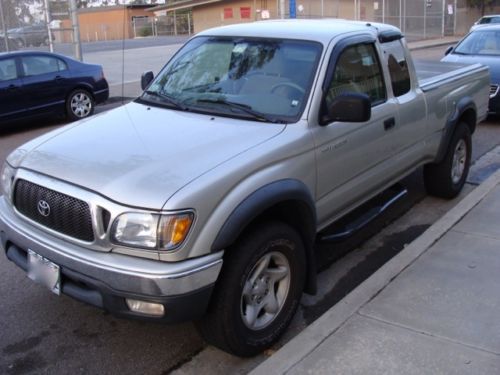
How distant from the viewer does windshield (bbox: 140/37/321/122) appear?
3924 millimetres

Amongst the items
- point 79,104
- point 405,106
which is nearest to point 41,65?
point 79,104

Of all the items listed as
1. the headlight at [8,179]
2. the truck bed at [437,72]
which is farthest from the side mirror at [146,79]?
the truck bed at [437,72]

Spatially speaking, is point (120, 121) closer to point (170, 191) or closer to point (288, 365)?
point (170, 191)

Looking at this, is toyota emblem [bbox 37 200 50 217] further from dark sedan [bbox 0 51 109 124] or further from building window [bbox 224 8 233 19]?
building window [bbox 224 8 233 19]

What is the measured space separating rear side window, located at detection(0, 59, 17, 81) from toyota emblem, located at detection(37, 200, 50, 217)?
25.9 feet

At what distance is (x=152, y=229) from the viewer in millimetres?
2914

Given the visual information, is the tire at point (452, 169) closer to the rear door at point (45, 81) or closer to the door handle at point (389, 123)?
the door handle at point (389, 123)

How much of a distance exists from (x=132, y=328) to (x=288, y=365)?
47.6 inches

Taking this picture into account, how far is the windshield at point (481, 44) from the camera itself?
10.9 m

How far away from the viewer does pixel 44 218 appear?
332 cm

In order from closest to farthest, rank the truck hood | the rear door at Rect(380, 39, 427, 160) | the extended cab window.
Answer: the truck hood → the extended cab window → the rear door at Rect(380, 39, 427, 160)

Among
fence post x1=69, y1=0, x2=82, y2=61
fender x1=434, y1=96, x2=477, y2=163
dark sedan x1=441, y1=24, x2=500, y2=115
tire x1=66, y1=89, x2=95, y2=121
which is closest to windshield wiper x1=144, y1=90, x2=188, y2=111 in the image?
fender x1=434, y1=96, x2=477, y2=163

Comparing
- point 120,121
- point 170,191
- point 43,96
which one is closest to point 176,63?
point 120,121

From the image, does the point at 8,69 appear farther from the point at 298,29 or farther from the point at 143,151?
the point at 143,151
